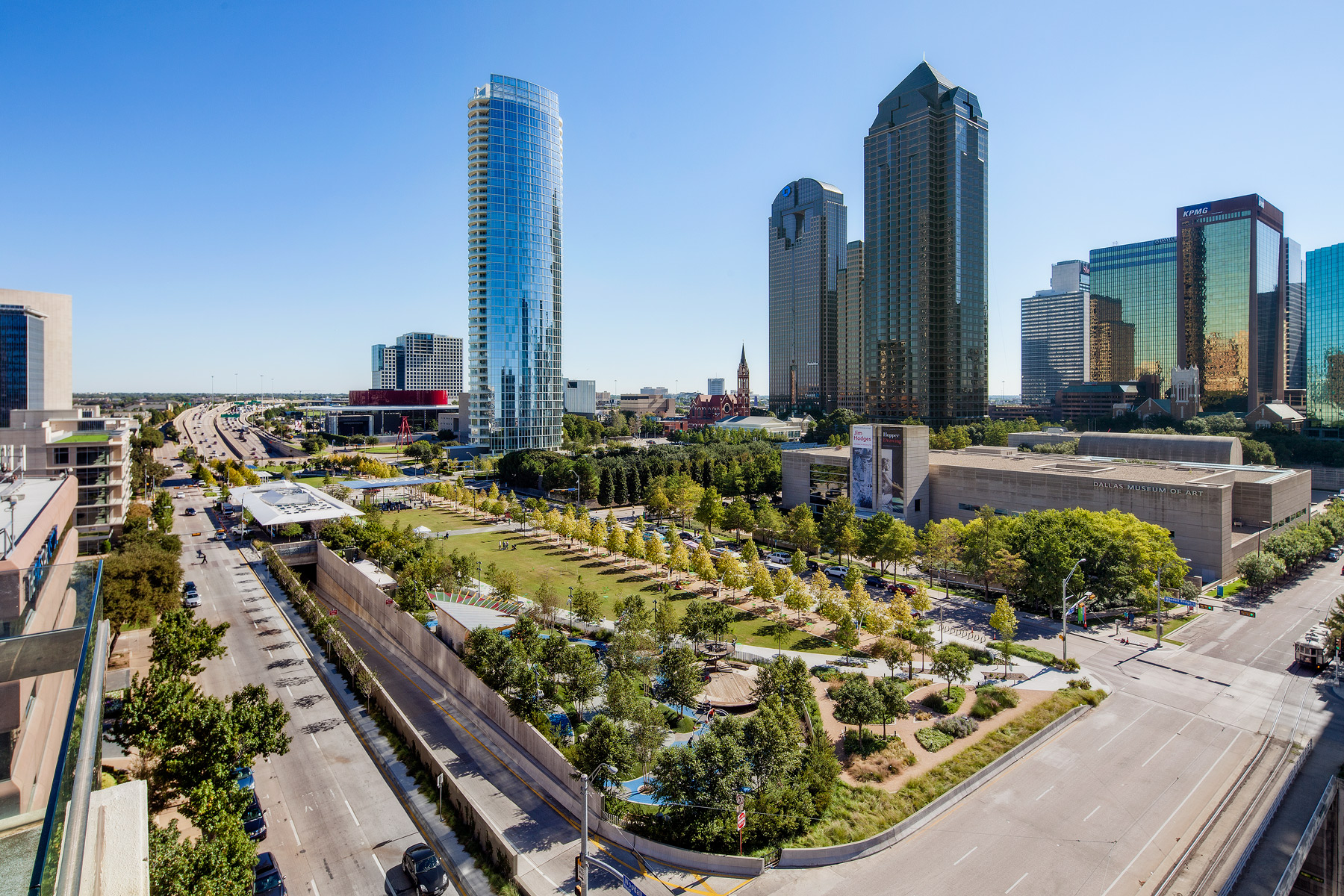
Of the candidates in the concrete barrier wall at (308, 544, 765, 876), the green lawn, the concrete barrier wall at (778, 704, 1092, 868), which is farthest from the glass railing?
the green lawn

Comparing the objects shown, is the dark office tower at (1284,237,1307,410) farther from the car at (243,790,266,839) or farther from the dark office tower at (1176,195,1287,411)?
the car at (243,790,266,839)

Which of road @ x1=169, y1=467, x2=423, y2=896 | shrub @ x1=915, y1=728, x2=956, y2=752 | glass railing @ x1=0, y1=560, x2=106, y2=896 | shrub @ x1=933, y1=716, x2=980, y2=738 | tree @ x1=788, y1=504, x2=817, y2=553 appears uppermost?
glass railing @ x1=0, y1=560, x2=106, y2=896

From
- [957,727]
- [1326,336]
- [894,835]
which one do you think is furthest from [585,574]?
[1326,336]

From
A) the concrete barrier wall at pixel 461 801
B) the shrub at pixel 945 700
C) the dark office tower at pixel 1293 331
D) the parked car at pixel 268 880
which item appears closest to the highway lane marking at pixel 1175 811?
the shrub at pixel 945 700

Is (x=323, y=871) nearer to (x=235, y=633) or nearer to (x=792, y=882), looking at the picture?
(x=792, y=882)

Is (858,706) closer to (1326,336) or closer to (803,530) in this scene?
(803,530)

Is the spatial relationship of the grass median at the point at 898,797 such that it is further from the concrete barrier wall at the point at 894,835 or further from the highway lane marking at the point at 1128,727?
the highway lane marking at the point at 1128,727
